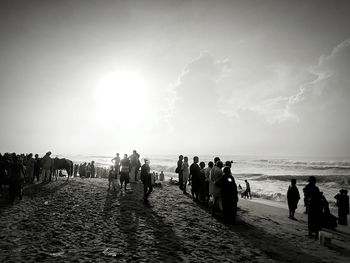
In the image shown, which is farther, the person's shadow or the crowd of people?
the crowd of people

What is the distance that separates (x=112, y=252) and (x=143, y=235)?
161 cm

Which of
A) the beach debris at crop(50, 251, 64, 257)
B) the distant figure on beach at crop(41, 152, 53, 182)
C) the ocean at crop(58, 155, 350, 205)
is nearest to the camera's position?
the beach debris at crop(50, 251, 64, 257)

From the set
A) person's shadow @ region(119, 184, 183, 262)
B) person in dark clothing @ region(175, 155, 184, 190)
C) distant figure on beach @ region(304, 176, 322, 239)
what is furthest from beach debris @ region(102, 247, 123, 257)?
person in dark clothing @ region(175, 155, 184, 190)

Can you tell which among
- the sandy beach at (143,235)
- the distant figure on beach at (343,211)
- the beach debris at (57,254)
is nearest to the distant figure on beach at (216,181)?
the sandy beach at (143,235)

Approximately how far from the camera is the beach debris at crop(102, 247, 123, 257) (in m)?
6.25

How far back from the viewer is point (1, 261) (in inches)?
213

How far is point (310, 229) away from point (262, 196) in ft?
69.4

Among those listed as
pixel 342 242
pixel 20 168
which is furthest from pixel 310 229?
pixel 20 168

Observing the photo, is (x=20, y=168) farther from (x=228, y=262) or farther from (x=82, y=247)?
(x=228, y=262)

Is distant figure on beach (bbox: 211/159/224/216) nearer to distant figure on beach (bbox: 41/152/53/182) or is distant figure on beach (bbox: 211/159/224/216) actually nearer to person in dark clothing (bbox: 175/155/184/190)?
person in dark clothing (bbox: 175/155/184/190)

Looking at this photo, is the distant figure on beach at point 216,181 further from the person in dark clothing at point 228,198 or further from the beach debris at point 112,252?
the beach debris at point 112,252

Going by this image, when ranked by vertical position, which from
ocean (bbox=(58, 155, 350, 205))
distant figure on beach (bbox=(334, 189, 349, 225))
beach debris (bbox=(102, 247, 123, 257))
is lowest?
ocean (bbox=(58, 155, 350, 205))

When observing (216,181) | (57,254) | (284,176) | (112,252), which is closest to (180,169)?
(216,181)

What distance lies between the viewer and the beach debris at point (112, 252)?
246 inches
